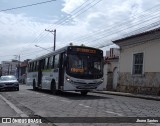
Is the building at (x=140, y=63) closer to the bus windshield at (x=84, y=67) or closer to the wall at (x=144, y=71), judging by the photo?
the wall at (x=144, y=71)

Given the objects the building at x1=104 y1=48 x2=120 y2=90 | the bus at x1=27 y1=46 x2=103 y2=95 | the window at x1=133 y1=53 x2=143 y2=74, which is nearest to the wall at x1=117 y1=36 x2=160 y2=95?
the window at x1=133 y1=53 x2=143 y2=74

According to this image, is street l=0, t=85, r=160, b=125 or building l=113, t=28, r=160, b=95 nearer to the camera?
street l=0, t=85, r=160, b=125

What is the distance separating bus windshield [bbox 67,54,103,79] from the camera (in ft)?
71.6

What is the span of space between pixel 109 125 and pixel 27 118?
3173 millimetres

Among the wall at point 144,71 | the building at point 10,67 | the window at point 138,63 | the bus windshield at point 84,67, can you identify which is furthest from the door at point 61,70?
the building at point 10,67

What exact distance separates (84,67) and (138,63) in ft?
32.7

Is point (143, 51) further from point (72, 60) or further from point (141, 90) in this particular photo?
point (72, 60)

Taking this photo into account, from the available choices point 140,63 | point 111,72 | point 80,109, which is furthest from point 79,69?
point 111,72

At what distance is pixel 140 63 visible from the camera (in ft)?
99.9

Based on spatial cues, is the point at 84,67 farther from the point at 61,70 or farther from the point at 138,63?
the point at 138,63

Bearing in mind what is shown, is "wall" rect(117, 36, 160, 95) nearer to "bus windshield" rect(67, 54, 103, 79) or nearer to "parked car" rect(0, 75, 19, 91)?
"bus windshield" rect(67, 54, 103, 79)

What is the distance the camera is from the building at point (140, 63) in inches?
1098

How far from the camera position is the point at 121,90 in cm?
3359

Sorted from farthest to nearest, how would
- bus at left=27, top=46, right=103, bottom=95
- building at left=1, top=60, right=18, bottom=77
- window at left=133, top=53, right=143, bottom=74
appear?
building at left=1, top=60, right=18, bottom=77
window at left=133, top=53, right=143, bottom=74
bus at left=27, top=46, right=103, bottom=95
